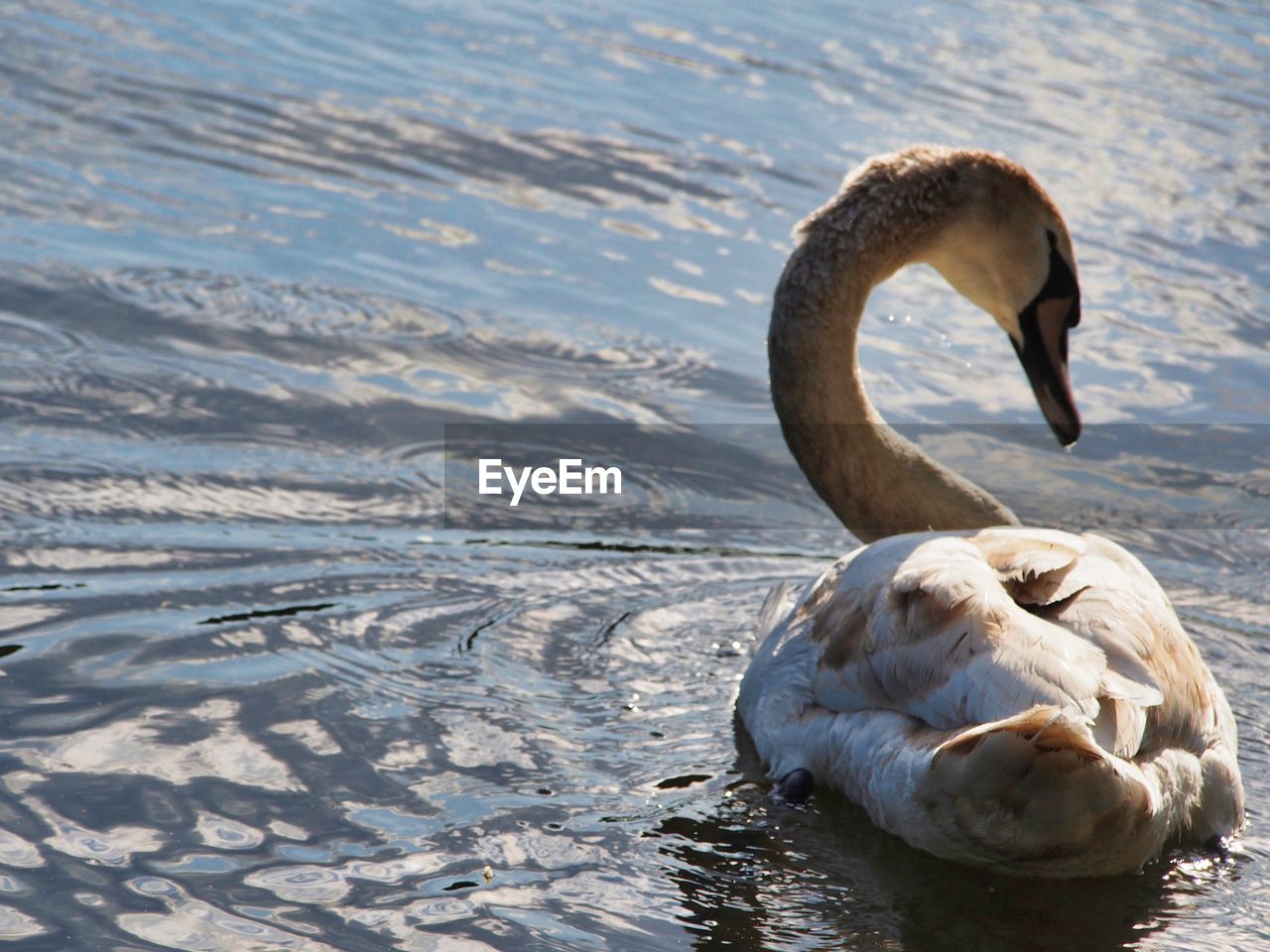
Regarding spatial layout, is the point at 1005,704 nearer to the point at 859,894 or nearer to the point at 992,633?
the point at 992,633

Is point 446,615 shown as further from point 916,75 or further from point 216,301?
point 916,75

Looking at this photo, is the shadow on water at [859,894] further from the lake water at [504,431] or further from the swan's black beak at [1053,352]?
the swan's black beak at [1053,352]

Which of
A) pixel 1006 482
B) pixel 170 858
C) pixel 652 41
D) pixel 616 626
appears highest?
pixel 652 41

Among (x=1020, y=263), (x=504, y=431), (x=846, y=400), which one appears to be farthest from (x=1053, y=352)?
(x=504, y=431)

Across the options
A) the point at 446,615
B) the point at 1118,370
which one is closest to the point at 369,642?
the point at 446,615

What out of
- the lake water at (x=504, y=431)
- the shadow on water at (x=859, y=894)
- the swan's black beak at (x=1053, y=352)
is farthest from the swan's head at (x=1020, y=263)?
the shadow on water at (x=859, y=894)

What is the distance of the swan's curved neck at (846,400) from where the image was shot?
5531mm

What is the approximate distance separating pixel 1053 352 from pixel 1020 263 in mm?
342

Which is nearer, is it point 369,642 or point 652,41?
point 369,642

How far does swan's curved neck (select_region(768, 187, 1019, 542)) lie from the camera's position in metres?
5.53

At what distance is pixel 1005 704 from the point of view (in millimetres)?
3559

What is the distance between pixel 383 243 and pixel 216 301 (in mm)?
1283

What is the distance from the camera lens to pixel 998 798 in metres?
3.52

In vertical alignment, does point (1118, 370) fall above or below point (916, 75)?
below
